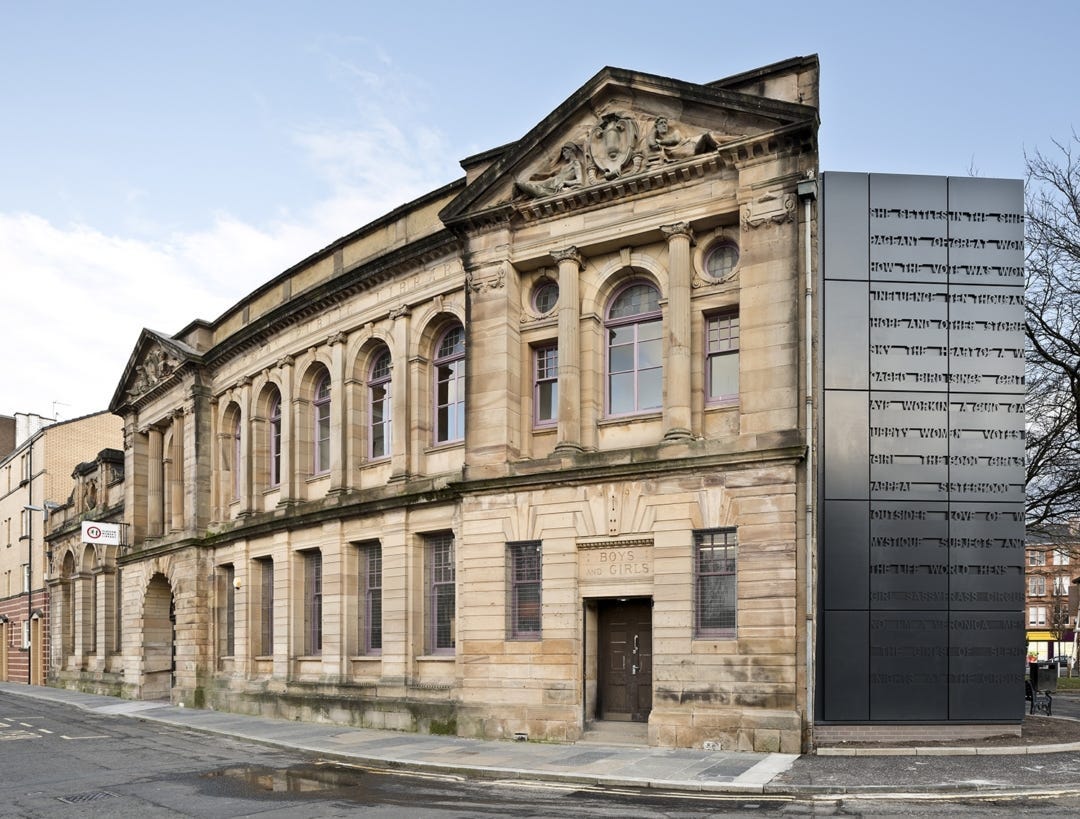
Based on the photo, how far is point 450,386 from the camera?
945 inches

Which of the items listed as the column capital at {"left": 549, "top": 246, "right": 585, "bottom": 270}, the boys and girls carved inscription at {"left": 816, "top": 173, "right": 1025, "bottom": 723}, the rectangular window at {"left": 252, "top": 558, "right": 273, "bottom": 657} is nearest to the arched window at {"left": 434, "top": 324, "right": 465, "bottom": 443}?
the column capital at {"left": 549, "top": 246, "right": 585, "bottom": 270}

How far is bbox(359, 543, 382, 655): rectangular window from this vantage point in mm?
24844

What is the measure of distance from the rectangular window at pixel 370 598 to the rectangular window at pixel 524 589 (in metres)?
5.49

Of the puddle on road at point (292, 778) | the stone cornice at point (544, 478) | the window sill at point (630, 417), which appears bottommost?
the puddle on road at point (292, 778)

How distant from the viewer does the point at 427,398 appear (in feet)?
79.4

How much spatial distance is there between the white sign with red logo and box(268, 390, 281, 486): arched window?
31.5 ft

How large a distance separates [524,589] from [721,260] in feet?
23.5

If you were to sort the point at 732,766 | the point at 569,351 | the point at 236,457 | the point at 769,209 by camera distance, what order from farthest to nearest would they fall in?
the point at 236,457 → the point at 569,351 → the point at 769,209 → the point at 732,766

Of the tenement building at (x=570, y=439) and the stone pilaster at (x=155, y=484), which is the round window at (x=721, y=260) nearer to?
the tenement building at (x=570, y=439)

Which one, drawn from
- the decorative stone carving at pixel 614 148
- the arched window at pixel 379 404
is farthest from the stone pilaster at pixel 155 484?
the decorative stone carving at pixel 614 148

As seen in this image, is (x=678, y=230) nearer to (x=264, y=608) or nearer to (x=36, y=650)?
(x=264, y=608)

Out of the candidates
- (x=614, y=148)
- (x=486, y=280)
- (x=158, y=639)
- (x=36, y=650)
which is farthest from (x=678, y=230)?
(x=36, y=650)

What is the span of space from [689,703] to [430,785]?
15.6 feet

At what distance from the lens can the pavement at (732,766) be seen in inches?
526
